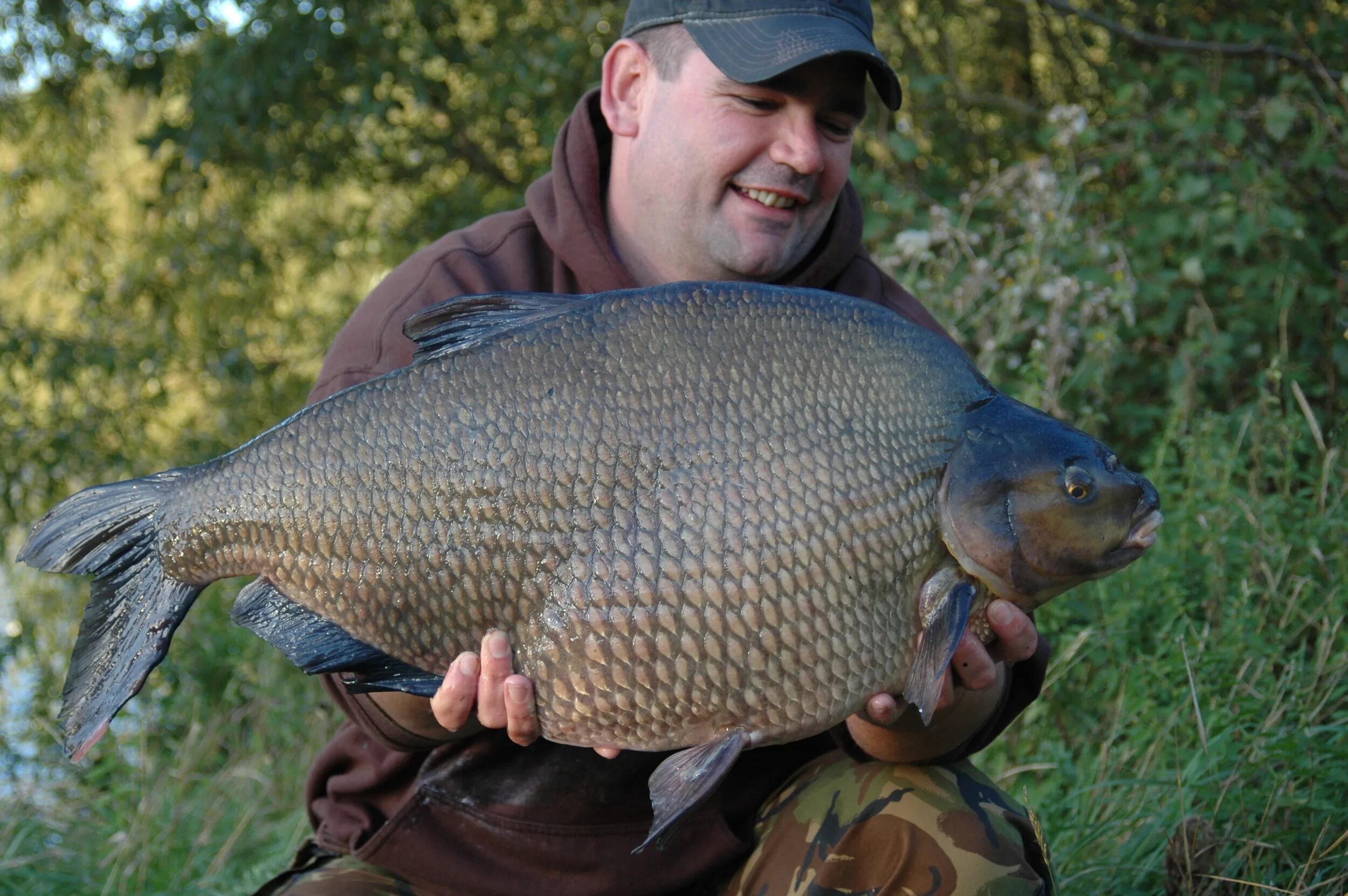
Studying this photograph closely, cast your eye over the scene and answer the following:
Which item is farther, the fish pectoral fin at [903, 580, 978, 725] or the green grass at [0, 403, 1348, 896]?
the green grass at [0, 403, 1348, 896]

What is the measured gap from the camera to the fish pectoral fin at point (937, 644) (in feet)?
4.43

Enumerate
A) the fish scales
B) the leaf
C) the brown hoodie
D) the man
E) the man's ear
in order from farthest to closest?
the leaf, the man's ear, the brown hoodie, the man, the fish scales

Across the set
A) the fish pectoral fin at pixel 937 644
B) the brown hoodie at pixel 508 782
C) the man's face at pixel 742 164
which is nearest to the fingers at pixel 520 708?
the brown hoodie at pixel 508 782

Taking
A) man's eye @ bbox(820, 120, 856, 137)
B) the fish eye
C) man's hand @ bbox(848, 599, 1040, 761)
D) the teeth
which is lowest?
man's hand @ bbox(848, 599, 1040, 761)

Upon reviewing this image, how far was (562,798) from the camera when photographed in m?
1.71

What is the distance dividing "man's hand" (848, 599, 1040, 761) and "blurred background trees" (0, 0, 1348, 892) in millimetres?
445

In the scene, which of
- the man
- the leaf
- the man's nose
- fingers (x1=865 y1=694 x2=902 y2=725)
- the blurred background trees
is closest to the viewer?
fingers (x1=865 y1=694 x2=902 y2=725)

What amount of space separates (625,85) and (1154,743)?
4.38 ft

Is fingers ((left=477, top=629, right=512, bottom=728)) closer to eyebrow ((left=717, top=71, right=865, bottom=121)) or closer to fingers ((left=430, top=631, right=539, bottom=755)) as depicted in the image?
fingers ((left=430, top=631, right=539, bottom=755))

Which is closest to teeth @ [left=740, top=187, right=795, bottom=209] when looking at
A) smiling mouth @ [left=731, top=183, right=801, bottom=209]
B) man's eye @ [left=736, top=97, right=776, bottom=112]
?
smiling mouth @ [left=731, top=183, right=801, bottom=209]

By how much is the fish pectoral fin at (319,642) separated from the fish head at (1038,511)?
0.59m

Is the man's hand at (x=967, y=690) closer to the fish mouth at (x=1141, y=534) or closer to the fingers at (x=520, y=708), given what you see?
the fish mouth at (x=1141, y=534)

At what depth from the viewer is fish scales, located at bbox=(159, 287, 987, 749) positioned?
1333 mm

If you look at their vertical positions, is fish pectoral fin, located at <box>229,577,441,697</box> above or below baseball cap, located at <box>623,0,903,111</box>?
below
